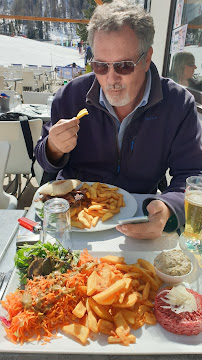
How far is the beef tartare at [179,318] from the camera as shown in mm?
837

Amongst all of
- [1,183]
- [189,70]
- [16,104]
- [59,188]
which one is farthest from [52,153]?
[16,104]

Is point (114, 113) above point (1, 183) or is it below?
above

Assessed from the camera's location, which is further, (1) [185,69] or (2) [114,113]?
(1) [185,69]

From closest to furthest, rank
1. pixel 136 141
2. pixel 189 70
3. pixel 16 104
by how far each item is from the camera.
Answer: pixel 136 141 < pixel 189 70 < pixel 16 104

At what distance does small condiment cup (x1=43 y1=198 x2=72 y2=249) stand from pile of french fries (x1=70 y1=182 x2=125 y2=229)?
129mm

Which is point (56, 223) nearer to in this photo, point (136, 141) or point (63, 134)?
point (63, 134)

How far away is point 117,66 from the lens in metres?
1.70

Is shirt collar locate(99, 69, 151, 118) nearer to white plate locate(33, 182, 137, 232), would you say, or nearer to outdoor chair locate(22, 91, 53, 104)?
white plate locate(33, 182, 137, 232)

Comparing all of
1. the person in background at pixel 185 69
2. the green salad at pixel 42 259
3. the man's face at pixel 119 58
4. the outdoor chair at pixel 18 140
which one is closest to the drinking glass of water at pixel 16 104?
the outdoor chair at pixel 18 140

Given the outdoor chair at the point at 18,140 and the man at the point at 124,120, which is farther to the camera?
the outdoor chair at the point at 18,140

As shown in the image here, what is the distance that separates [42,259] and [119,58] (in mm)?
1238

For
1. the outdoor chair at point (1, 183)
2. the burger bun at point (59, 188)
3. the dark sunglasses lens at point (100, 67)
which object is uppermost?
the dark sunglasses lens at point (100, 67)

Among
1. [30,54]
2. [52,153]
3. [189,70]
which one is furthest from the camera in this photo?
[30,54]

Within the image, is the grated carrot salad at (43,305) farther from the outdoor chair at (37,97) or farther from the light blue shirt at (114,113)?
the outdoor chair at (37,97)
